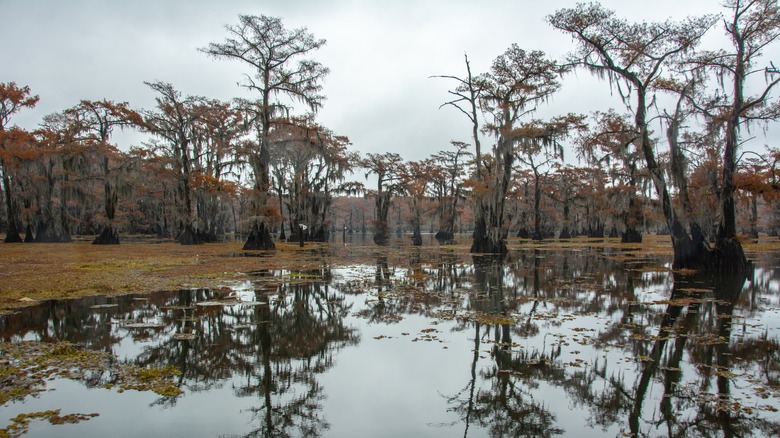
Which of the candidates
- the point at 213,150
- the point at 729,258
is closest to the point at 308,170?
the point at 213,150

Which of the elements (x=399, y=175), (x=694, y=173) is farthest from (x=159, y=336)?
(x=399, y=175)

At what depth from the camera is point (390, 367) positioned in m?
5.27

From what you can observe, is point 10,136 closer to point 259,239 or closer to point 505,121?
point 259,239

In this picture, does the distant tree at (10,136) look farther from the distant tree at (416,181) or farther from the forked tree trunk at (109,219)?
the distant tree at (416,181)

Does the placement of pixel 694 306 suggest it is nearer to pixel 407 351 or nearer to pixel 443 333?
pixel 443 333

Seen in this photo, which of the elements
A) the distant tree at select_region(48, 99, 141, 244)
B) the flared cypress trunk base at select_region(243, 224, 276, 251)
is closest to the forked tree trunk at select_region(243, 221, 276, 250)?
the flared cypress trunk base at select_region(243, 224, 276, 251)

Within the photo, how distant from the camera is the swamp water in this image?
151 inches

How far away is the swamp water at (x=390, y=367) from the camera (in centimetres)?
383

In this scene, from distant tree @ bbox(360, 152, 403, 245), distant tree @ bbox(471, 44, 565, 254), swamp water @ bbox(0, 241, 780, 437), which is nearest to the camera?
swamp water @ bbox(0, 241, 780, 437)

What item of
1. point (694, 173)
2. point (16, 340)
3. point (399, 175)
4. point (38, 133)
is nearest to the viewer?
point (16, 340)

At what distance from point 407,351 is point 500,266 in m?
11.7

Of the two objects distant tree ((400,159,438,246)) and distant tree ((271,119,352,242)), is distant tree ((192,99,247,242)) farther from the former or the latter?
distant tree ((400,159,438,246))

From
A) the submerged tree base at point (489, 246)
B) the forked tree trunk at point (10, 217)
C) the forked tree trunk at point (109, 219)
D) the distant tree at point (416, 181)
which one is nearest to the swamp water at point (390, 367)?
the submerged tree base at point (489, 246)

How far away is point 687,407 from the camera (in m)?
4.02
